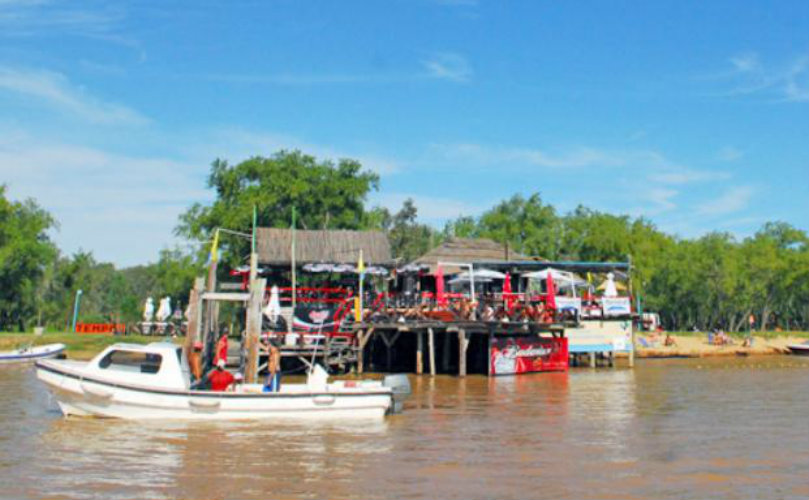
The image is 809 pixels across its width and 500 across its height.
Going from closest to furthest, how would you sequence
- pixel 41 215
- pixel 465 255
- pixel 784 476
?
pixel 784 476
pixel 465 255
pixel 41 215

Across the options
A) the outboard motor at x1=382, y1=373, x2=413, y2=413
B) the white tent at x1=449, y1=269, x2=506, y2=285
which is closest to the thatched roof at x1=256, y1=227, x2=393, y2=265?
the white tent at x1=449, y1=269, x2=506, y2=285

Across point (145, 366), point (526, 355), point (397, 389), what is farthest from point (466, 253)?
point (145, 366)

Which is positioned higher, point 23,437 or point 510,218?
point 510,218

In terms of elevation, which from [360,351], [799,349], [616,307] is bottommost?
[360,351]

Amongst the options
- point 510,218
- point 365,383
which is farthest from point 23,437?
point 510,218

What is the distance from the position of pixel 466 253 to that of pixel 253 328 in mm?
21822

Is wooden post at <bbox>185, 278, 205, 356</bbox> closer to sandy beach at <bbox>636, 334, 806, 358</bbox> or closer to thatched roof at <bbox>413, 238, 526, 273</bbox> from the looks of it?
thatched roof at <bbox>413, 238, 526, 273</bbox>

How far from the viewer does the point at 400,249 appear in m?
80.8

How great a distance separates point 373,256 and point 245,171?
24.2 metres

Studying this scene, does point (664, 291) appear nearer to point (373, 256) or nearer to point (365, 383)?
point (373, 256)

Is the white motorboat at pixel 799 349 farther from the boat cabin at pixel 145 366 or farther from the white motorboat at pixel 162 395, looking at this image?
the boat cabin at pixel 145 366

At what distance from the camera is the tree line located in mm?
57281

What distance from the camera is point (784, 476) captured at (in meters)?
13.1

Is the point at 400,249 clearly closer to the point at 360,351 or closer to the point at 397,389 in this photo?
the point at 360,351
